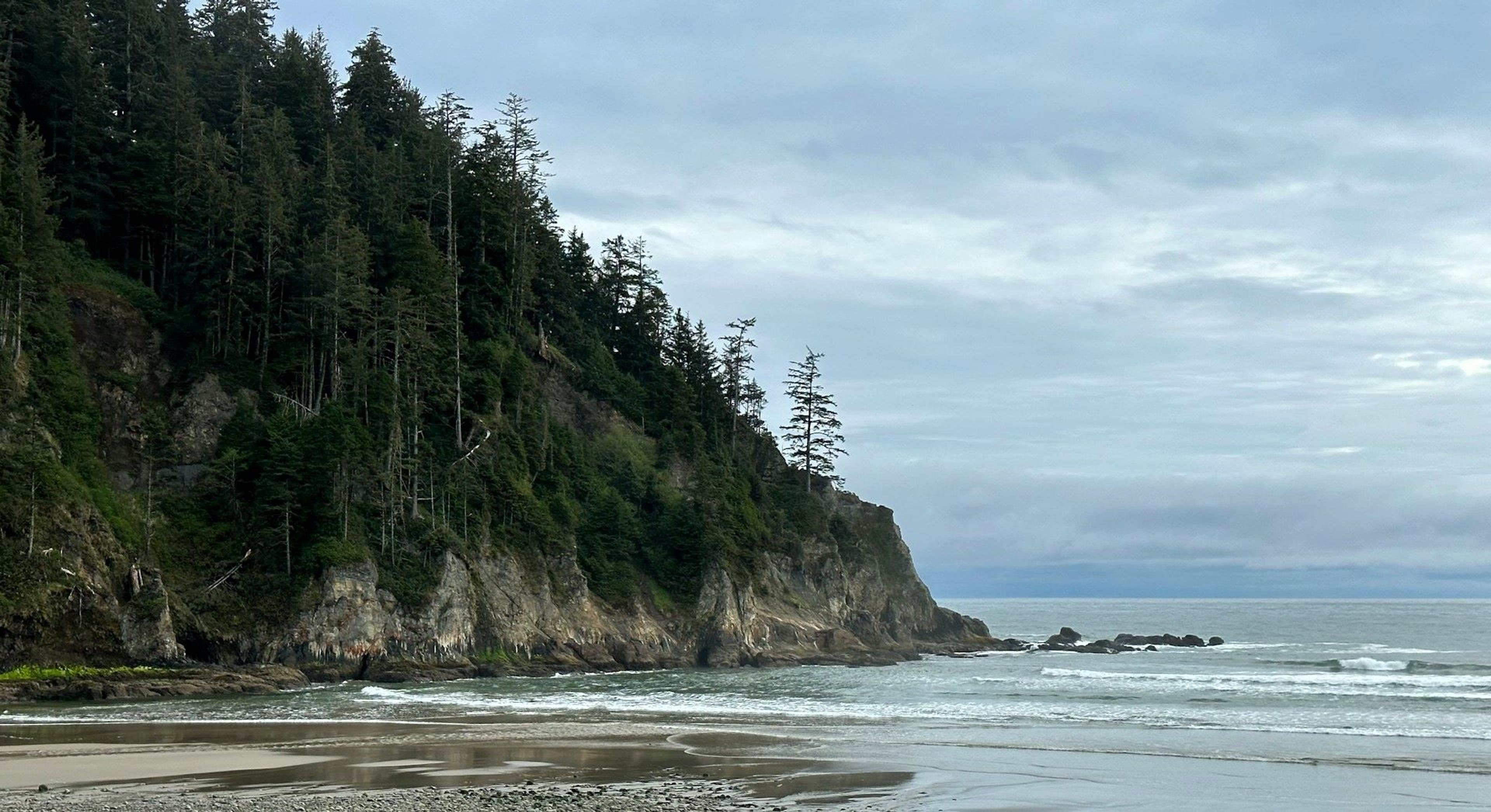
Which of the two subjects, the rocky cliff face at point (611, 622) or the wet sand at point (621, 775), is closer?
the wet sand at point (621, 775)

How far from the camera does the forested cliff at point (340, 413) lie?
44.8 meters

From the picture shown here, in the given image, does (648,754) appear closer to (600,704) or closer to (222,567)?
(600,704)

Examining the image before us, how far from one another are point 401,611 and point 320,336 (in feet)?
52.7

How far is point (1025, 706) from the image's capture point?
38594 millimetres

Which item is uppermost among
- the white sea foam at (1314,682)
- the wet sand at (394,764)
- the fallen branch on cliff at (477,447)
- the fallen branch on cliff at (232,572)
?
the fallen branch on cliff at (477,447)

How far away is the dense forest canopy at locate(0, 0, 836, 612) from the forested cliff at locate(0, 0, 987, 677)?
20 centimetres

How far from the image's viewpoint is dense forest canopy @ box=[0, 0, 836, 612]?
153 feet

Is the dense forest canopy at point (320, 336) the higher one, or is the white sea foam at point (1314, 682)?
the dense forest canopy at point (320, 336)

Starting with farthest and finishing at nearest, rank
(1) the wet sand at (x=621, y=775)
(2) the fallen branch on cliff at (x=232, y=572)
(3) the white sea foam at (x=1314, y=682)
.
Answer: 1. (2) the fallen branch on cliff at (x=232, y=572)
2. (3) the white sea foam at (x=1314, y=682)
3. (1) the wet sand at (x=621, y=775)

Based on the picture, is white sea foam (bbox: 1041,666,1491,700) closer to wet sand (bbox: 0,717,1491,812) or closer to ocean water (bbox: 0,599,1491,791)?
A: ocean water (bbox: 0,599,1491,791)

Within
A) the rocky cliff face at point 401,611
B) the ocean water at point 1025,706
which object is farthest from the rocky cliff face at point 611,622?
the ocean water at point 1025,706

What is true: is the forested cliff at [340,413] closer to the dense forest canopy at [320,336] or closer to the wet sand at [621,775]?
the dense forest canopy at [320,336]

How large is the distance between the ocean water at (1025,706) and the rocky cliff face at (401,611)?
307cm

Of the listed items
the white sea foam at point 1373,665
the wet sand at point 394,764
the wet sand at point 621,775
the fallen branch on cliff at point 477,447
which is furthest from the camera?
the white sea foam at point 1373,665
